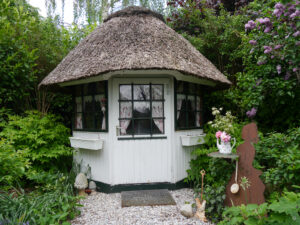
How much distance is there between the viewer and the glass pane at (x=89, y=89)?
4480 millimetres

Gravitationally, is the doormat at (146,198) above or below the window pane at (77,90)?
below

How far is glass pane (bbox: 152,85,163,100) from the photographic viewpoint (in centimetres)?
422

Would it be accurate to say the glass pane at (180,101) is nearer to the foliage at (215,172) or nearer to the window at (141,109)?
the window at (141,109)

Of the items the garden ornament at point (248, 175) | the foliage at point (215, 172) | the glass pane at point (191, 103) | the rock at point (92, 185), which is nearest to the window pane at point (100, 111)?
the rock at point (92, 185)

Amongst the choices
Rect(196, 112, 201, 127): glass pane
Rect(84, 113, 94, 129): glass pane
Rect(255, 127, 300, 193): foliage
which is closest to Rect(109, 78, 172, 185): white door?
Rect(84, 113, 94, 129): glass pane

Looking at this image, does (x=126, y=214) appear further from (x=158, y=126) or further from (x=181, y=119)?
(x=181, y=119)

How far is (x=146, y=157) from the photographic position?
4.14 meters

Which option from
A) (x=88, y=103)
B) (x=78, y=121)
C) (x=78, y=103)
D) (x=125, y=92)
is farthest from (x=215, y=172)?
(x=78, y=103)

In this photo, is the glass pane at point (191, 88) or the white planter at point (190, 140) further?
the glass pane at point (191, 88)

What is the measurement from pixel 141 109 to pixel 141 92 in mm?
327

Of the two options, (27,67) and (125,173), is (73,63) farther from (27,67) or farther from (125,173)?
(125,173)

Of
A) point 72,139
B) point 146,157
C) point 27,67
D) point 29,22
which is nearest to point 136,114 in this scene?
point 146,157

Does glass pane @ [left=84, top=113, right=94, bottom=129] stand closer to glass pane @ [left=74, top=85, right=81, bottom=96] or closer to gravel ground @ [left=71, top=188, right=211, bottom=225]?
glass pane @ [left=74, top=85, right=81, bottom=96]

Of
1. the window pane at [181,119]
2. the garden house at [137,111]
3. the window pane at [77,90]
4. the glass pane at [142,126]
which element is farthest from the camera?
the window pane at [77,90]
